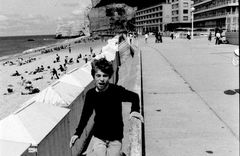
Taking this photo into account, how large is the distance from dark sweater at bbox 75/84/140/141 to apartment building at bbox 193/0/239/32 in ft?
173

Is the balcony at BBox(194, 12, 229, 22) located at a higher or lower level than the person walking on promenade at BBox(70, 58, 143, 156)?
higher

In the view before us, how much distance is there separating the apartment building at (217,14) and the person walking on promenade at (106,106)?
52.6m

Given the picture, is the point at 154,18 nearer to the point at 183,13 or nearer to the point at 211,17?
the point at 183,13

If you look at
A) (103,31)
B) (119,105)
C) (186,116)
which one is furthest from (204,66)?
(103,31)

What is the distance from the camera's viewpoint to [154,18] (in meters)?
127

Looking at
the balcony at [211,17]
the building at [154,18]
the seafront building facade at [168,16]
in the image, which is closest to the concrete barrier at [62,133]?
the balcony at [211,17]

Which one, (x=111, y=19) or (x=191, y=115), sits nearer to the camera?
(x=191, y=115)

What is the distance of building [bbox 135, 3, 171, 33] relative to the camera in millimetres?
116625

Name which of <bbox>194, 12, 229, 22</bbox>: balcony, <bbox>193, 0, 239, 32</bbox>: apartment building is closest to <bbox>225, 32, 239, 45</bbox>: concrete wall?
<bbox>193, 0, 239, 32</bbox>: apartment building

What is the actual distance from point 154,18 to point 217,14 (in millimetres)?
52551

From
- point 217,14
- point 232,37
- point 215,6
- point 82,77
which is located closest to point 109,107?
point 82,77

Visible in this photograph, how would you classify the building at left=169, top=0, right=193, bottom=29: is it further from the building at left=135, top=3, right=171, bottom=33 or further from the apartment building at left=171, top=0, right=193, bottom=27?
the building at left=135, top=3, right=171, bottom=33

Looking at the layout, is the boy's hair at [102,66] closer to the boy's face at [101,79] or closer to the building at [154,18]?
the boy's face at [101,79]

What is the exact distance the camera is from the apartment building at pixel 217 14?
218 ft
